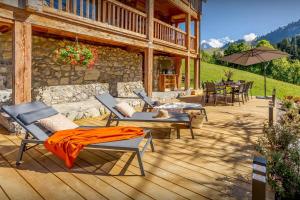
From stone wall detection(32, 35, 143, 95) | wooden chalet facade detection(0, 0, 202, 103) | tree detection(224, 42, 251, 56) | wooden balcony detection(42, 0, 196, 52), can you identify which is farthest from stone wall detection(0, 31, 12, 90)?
tree detection(224, 42, 251, 56)

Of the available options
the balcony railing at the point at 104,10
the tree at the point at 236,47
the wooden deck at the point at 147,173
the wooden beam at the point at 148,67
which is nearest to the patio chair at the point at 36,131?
the wooden deck at the point at 147,173

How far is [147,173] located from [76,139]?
1057mm

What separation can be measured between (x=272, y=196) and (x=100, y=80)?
7330 millimetres

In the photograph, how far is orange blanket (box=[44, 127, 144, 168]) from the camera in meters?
3.04

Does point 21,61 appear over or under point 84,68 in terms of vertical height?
under

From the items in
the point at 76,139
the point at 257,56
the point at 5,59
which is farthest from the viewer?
the point at 257,56

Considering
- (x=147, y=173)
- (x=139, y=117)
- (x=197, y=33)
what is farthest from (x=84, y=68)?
(x=197, y=33)

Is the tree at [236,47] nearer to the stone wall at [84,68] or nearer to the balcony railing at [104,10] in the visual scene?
the stone wall at [84,68]

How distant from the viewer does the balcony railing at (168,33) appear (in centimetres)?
923

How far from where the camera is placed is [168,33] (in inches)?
396

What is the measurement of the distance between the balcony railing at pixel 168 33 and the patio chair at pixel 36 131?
6229 mm

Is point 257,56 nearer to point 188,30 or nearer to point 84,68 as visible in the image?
point 188,30

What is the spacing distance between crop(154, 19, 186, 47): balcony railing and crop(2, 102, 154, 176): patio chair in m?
6.23

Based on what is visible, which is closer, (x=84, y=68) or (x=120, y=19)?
(x=84, y=68)
